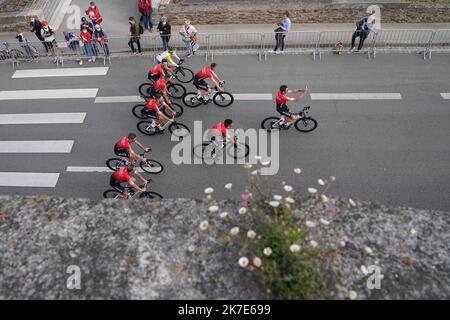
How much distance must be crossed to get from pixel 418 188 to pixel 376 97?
433 centimetres

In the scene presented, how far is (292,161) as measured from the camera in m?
11.8

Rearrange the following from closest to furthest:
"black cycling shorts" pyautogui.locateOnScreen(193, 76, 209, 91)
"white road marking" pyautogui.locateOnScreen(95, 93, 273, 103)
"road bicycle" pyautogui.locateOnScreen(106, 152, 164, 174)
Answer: "road bicycle" pyautogui.locateOnScreen(106, 152, 164, 174) < "black cycling shorts" pyautogui.locateOnScreen(193, 76, 209, 91) < "white road marking" pyautogui.locateOnScreen(95, 93, 273, 103)

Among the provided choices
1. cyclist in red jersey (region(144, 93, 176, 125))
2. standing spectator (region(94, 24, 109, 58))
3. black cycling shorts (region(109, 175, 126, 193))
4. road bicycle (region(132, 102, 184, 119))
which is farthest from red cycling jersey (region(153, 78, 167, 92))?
standing spectator (region(94, 24, 109, 58))

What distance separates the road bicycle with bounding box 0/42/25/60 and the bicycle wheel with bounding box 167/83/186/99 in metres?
8.06

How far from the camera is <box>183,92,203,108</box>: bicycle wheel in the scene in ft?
45.3

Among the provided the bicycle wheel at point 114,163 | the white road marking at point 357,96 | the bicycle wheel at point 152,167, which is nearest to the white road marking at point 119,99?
the bicycle wheel at point 114,163

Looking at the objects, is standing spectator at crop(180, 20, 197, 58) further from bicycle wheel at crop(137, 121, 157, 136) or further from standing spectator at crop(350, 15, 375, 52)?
standing spectator at crop(350, 15, 375, 52)

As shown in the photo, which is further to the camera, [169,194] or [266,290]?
[169,194]

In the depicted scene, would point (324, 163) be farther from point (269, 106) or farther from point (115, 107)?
point (115, 107)

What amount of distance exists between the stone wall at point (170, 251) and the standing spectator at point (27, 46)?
11419 mm

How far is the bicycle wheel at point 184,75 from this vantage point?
1488 cm

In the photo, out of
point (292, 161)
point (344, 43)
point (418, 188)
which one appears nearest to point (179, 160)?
point (292, 161)

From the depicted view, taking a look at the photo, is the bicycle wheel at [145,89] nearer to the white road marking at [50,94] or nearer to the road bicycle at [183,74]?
the road bicycle at [183,74]

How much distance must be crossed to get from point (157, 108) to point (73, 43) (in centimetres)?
789
